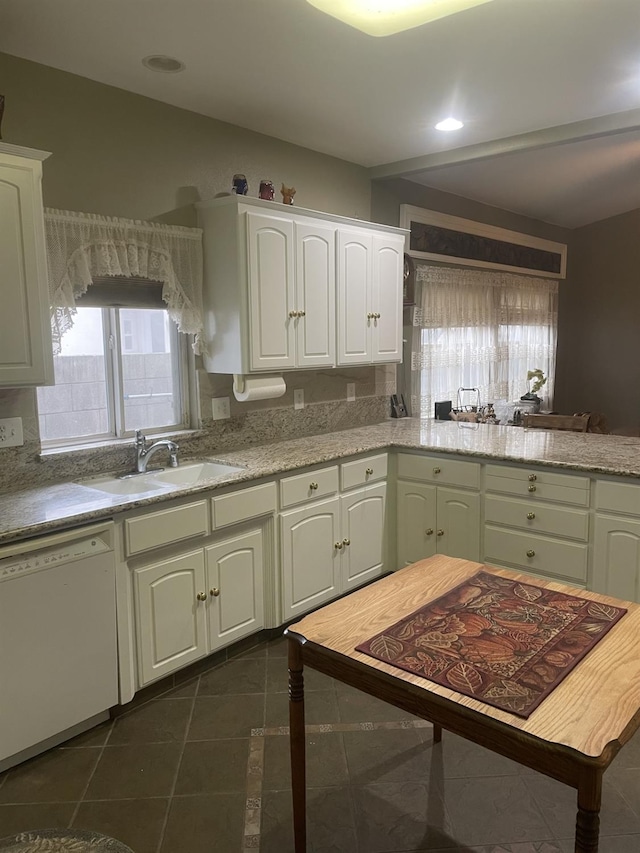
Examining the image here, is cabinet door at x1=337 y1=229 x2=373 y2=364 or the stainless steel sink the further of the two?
cabinet door at x1=337 y1=229 x2=373 y2=364

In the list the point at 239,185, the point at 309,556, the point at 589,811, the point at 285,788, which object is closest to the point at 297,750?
the point at 285,788

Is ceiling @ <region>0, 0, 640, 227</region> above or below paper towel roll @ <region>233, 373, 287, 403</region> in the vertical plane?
above

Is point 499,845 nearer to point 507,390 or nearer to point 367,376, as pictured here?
point 367,376

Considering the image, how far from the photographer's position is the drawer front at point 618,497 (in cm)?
286

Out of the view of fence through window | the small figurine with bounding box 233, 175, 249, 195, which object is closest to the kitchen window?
the view of fence through window

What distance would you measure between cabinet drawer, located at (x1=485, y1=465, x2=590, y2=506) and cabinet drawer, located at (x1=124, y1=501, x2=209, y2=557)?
4.99 ft

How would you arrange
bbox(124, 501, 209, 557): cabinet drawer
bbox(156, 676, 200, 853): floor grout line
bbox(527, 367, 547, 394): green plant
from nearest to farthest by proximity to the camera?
1. bbox(156, 676, 200, 853): floor grout line
2. bbox(124, 501, 209, 557): cabinet drawer
3. bbox(527, 367, 547, 394): green plant

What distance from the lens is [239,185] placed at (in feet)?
10.4

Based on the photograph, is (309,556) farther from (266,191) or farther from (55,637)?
(266,191)

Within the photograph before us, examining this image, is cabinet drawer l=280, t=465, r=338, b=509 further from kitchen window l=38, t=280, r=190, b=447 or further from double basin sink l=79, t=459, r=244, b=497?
kitchen window l=38, t=280, r=190, b=447

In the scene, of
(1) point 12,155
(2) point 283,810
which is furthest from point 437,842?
(1) point 12,155

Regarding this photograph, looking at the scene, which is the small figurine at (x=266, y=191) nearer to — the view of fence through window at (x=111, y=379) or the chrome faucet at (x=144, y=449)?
the view of fence through window at (x=111, y=379)

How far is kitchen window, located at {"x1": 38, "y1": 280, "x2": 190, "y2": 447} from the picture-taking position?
2846 millimetres

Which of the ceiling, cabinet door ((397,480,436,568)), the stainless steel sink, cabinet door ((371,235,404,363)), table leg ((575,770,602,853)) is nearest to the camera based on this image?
table leg ((575,770,602,853))
